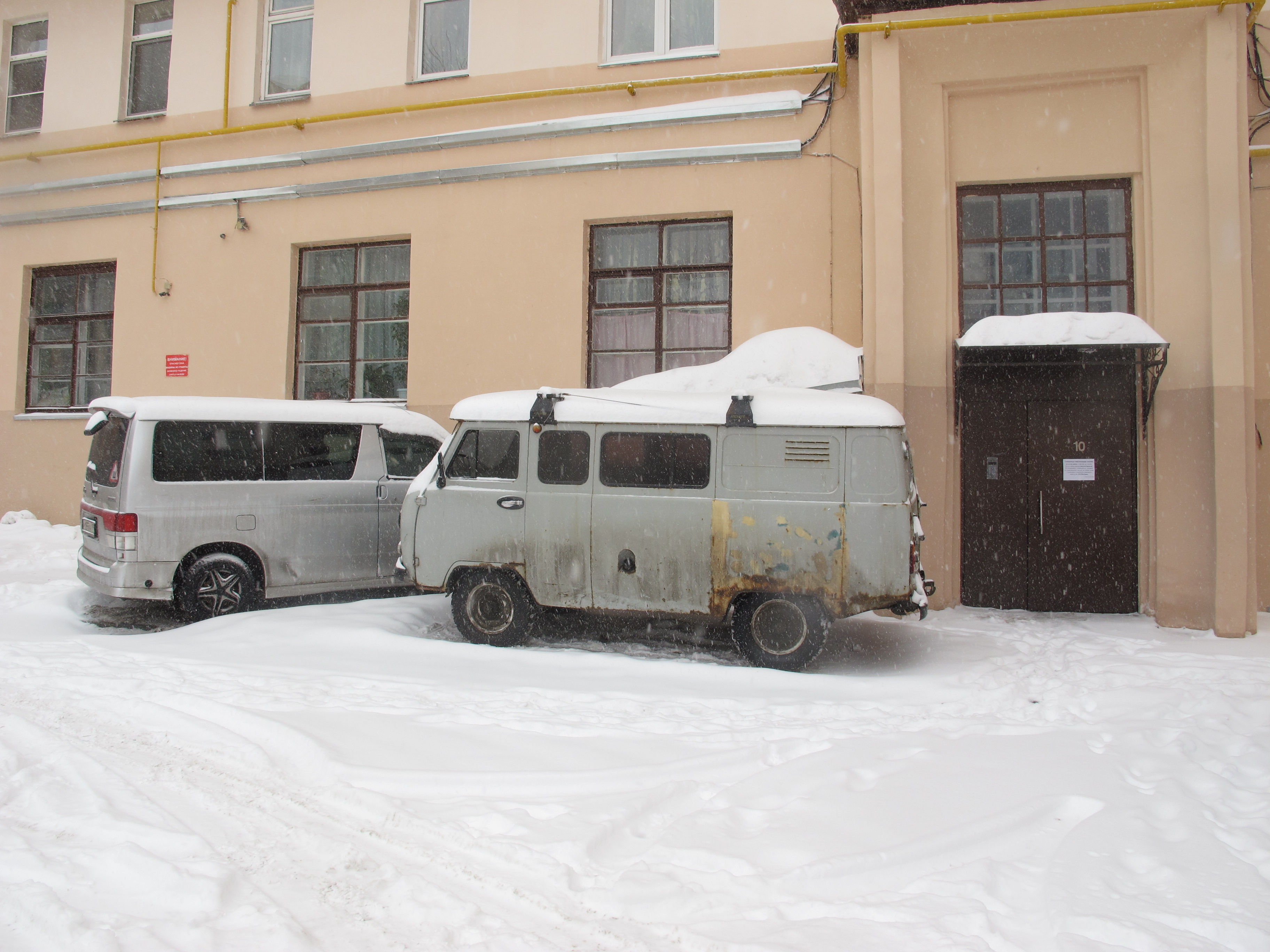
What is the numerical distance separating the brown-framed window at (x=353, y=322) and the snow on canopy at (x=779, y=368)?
386 cm

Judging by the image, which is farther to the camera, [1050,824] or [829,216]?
[829,216]

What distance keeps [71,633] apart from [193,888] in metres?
4.84

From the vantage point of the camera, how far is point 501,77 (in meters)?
9.78

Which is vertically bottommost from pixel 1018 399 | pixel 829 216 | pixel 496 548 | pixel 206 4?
pixel 496 548

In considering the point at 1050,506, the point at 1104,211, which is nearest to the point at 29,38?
the point at 1104,211

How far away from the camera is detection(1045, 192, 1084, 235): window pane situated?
812cm

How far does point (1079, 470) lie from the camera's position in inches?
307

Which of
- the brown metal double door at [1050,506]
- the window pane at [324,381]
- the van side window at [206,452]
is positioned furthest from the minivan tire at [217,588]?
the brown metal double door at [1050,506]

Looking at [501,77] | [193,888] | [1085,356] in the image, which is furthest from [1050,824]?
[501,77]

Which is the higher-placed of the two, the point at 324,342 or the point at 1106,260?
the point at 1106,260

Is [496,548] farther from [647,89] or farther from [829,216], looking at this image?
[647,89]

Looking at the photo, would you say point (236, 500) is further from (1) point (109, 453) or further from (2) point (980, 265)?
(2) point (980, 265)

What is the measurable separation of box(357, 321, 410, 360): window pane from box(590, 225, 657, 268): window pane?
262 centimetres

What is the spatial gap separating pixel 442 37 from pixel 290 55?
7.39 ft
